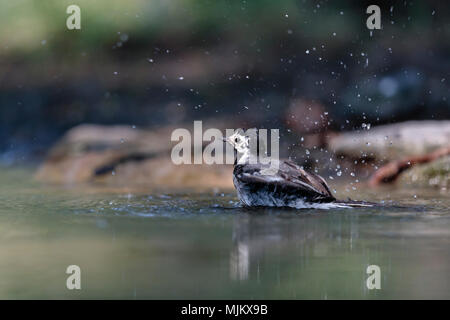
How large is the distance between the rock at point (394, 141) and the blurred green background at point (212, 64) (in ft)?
4.67

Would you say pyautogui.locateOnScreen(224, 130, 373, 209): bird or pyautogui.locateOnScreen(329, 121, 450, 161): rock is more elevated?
pyautogui.locateOnScreen(329, 121, 450, 161): rock

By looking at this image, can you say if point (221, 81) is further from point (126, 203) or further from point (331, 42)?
point (126, 203)

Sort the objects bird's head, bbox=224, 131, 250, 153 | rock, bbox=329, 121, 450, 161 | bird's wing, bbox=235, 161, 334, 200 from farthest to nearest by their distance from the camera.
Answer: rock, bbox=329, 121, 450, 161 → bird's head, bbox=224, 131, 250, 153 → bird's wing, bbox=235, 161, 334, 200

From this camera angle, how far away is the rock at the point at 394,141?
429 inches

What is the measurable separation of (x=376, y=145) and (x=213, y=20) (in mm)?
5779

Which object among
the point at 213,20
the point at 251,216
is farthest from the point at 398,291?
the point at 213,20

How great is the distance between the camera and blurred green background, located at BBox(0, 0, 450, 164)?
547 inches

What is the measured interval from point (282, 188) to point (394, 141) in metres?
4.30

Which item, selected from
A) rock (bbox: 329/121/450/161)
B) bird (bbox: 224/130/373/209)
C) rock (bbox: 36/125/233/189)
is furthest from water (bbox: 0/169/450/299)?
rock (bbox: 329/121/450/161)

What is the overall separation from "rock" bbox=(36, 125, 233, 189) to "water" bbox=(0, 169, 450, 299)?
238cm

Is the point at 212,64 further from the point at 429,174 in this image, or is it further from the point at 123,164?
the point at 429,174

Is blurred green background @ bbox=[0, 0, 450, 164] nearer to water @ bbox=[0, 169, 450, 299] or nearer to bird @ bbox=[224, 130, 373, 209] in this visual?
bird @ bbox=[224, 130, 373, 209]

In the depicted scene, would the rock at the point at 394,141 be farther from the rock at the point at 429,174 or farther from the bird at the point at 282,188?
the bird at the point at 282,188

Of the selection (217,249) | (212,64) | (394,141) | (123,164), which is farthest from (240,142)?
(212,64)
